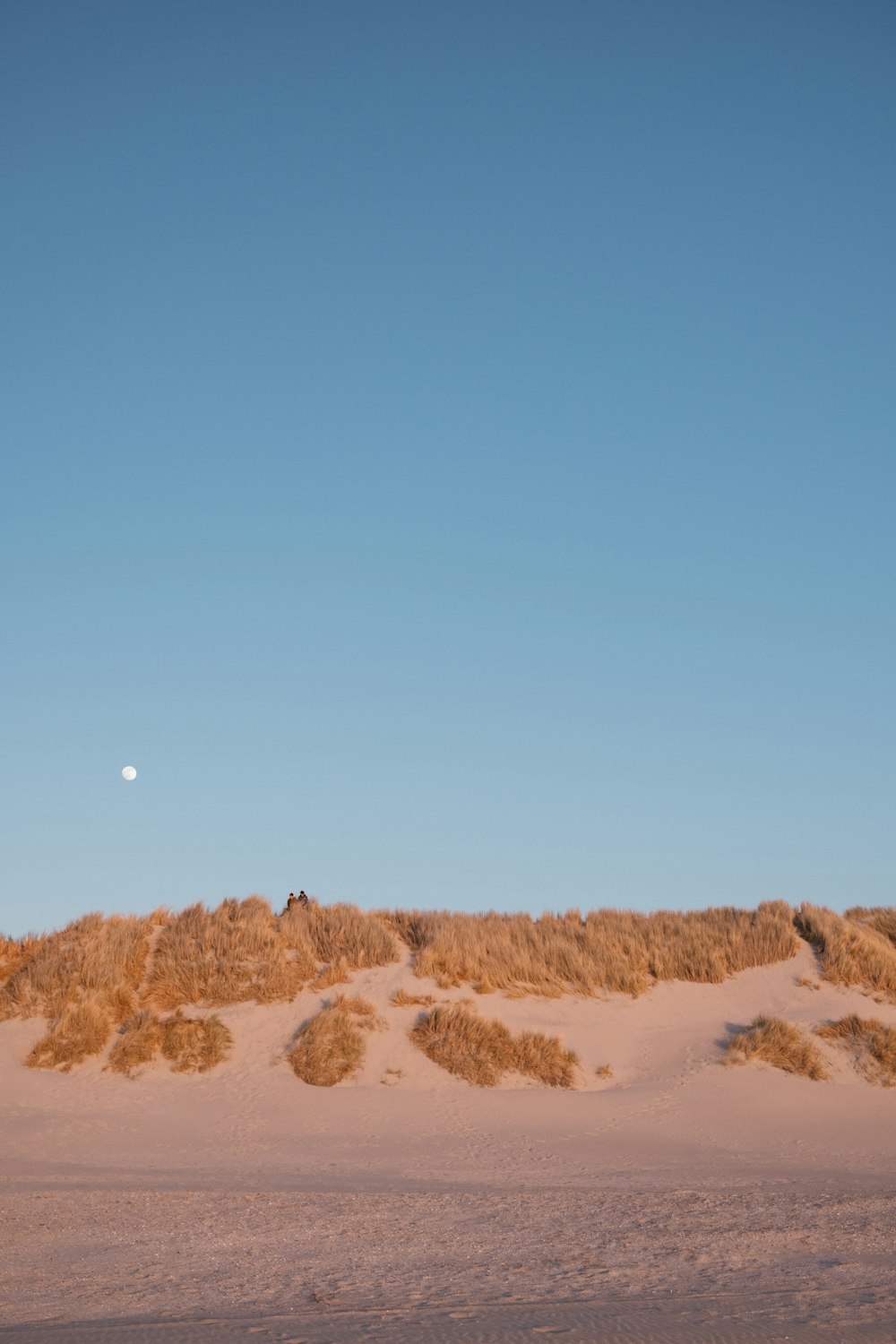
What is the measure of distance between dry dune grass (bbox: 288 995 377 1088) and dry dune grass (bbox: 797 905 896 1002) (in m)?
8.58

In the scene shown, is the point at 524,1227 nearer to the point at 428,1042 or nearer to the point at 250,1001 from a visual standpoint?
the point at 428,1042

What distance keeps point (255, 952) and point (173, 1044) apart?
2396 millimetres

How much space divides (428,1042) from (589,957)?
3.94 m

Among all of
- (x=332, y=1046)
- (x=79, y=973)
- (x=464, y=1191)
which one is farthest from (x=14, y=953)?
(x=464, y=1191)

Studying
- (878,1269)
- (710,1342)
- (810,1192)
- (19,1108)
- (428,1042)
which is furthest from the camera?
(428,1042)

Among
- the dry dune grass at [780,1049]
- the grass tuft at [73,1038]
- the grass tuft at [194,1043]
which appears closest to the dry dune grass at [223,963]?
the grass tuft at [194,1043]

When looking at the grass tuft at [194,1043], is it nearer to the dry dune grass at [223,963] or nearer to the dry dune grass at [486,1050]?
the dry dune grass at [223,963]

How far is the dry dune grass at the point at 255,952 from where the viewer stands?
17.8 meters

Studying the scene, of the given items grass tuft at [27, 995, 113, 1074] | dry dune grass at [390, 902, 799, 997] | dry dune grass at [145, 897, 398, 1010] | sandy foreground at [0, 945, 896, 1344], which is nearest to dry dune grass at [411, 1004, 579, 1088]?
sandy foreground at [0, 945, 896, 1344]

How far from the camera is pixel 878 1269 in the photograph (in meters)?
7.29

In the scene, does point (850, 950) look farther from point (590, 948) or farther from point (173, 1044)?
point (173, 1044)

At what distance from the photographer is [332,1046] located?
16578 mm

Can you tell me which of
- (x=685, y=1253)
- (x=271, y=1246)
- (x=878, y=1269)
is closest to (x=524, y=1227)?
(x=685, y=1253)

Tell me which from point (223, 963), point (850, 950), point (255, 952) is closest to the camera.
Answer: point (223, 963)
